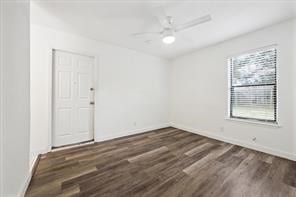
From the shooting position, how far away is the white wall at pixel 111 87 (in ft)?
8.04

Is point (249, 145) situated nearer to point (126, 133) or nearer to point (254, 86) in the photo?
point (254, 86)

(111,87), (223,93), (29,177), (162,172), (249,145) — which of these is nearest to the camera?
(29,177)

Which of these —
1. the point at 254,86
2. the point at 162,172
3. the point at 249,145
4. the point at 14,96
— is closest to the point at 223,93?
the point at 254,86

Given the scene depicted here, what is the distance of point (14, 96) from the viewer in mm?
1249

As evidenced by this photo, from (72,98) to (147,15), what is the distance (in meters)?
2.34

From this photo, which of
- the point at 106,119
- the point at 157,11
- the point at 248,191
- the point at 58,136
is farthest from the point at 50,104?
Result: the point at 248,191

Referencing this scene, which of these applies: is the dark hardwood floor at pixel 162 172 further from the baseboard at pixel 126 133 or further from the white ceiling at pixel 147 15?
the white ceiling at pixel 147 15

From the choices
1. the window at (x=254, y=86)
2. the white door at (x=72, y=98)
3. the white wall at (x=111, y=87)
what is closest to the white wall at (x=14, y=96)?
the white wall at (x=111, y=87)

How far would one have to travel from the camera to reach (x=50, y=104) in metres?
2.54

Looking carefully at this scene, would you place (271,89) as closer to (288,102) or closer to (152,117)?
(288,102)

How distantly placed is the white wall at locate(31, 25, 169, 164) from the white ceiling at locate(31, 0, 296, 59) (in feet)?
1.08

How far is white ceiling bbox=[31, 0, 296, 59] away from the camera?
1.90m

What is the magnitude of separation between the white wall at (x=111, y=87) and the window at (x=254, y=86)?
218 centimetres

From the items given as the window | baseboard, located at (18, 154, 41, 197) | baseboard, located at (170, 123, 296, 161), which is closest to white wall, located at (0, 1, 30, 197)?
baseboard, located at (18, 154, 41, 197)
